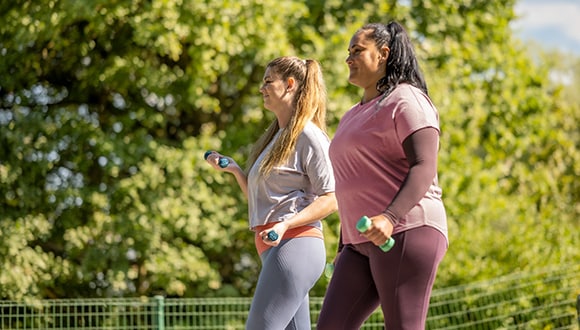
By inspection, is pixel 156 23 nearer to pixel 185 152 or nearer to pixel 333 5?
pixel 185 152

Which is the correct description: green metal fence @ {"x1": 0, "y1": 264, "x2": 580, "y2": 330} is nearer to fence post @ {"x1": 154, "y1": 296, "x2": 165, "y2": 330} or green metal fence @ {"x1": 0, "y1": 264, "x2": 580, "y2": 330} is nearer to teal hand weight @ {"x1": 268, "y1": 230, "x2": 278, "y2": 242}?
fence post @ {"x1": 154, "y1": 296, "x2": 165, "y2": 330}

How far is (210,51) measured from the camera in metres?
8.54

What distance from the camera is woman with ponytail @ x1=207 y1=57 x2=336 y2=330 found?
3410 millimetres

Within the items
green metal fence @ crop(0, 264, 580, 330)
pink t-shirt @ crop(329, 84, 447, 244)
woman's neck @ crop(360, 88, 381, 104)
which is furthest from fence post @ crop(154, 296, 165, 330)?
woman's neck @ crop(360, 88, 381, 104)

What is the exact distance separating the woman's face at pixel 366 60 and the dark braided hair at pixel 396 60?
0.06 ft

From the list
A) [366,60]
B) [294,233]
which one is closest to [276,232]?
[294,233]

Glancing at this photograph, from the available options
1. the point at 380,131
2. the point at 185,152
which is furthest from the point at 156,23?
the point at 380,131

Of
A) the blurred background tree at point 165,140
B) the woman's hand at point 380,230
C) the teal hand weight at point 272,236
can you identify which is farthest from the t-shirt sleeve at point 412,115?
the blurred background tree at point 165,140

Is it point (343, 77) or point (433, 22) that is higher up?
point (433, 22)

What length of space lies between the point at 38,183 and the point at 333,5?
3.76 meters

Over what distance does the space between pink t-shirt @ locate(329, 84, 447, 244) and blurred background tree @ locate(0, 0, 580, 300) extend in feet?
17.9

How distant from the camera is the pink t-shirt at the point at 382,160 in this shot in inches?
113

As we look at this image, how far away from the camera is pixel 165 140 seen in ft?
30.0

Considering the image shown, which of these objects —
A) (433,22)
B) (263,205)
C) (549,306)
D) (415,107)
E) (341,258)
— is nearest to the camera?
(415,107)
